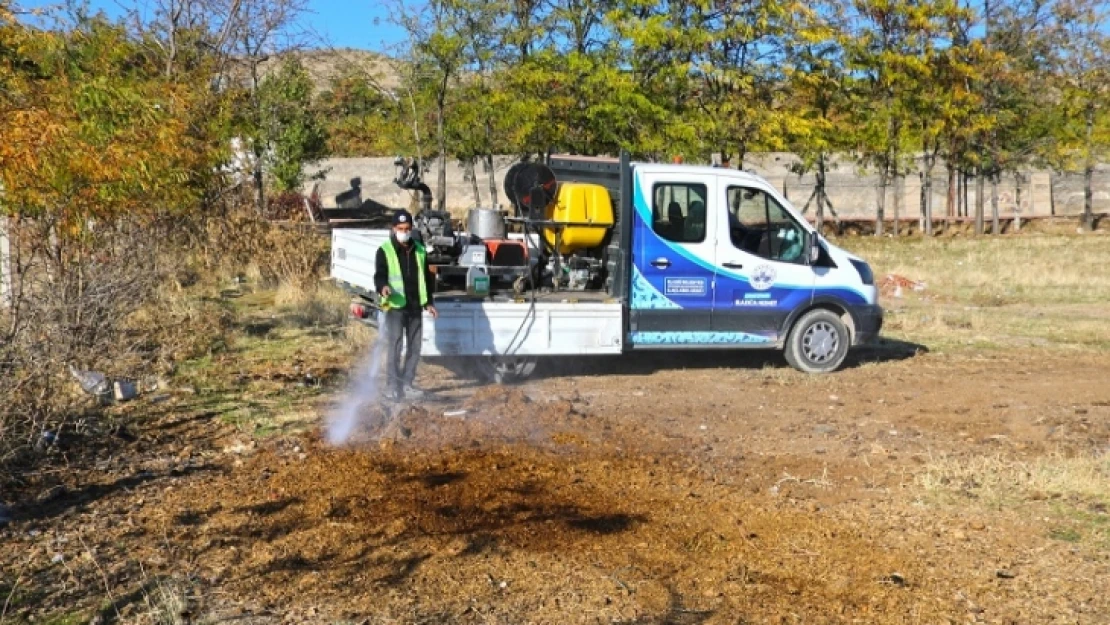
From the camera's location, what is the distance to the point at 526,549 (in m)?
6.30

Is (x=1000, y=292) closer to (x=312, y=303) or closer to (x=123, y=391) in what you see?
(x=312, y=303)

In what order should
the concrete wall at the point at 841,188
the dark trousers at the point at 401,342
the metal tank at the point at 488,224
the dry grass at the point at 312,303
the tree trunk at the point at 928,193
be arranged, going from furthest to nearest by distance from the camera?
1. the concrete wall at the point at 841,188
2. the tree trunk at the point at 928,193
3. the dry grass at the point at 312,303
4. the metal tank at the point at 488,224
5. the dark trousers at the point at 401,342

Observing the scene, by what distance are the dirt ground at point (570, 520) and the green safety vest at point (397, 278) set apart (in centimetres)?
103

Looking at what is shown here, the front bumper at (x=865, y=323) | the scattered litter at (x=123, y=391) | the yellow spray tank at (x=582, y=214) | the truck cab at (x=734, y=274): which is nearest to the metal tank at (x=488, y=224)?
the yellow spray tank at (x=582, y=214)

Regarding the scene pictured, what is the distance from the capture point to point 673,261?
11688 mm

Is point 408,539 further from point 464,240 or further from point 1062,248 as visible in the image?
point 1062,248

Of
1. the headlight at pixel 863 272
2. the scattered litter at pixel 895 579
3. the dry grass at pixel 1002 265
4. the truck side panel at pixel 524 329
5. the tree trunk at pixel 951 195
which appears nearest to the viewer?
the scattered litter at pixel 895 579

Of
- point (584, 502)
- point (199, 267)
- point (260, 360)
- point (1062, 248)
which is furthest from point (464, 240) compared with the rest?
point (1062, 248)

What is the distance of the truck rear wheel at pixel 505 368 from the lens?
11.6m

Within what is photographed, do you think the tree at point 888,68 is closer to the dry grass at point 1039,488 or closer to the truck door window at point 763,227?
the truck door window at point 763,227

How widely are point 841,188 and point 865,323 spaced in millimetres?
33904

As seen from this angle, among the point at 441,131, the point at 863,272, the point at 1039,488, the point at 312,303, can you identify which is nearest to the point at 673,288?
the point at 863,272

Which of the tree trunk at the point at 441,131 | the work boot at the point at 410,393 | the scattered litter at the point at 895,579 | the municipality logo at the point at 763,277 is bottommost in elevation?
the scattered litter at the point at 895,579

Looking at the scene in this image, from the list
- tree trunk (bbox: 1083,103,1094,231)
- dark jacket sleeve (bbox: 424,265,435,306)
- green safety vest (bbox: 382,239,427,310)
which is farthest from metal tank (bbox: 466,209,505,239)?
tree trunk (bbox: 1083,103,1094,231)
